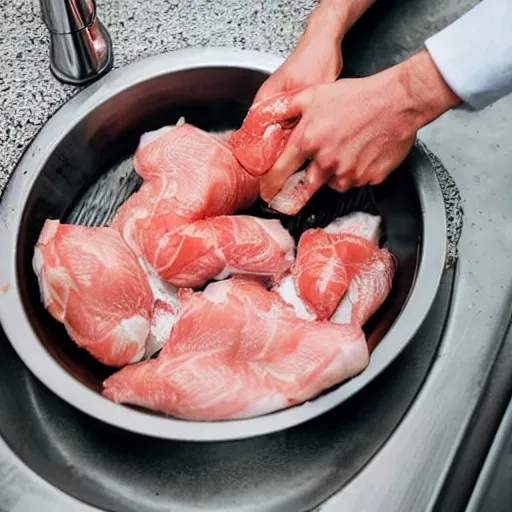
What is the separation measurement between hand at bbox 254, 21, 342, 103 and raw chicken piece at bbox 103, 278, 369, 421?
0.26 m

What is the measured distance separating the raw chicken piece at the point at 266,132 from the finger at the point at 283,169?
13 millimetres

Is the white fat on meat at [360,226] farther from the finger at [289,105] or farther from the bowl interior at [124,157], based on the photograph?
the finger at [289,105]

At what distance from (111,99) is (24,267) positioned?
260 millimetres

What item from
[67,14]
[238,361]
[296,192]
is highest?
[67,14]

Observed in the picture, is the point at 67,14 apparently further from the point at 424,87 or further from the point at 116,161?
the point at 424,87

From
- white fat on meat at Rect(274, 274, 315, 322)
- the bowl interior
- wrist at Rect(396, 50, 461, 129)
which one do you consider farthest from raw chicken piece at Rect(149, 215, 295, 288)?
wrist at Rect(396, 50, 461, 129)

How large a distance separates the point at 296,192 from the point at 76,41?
0.37 metres

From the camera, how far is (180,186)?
0.93 metres

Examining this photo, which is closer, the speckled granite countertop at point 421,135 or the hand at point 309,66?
the speckled granite countertop at point 421,135

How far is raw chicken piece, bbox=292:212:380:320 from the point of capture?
87cm

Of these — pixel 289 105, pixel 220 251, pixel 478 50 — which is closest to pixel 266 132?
pixel 289 105

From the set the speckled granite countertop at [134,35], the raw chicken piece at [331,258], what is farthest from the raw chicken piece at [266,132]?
the speckled granite countertop at [134,35]

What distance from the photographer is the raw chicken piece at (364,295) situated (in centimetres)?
89

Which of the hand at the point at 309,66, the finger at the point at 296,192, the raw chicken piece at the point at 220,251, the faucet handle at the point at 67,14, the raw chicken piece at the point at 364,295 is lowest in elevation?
the raw chicken piece at the point at 364,295
